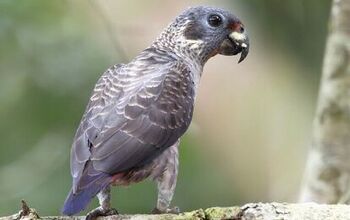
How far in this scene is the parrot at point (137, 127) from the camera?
14.8 ft

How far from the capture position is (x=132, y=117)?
4.76 metres

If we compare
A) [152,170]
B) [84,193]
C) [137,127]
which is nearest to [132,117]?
[137,127]

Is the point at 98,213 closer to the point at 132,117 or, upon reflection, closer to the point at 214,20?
the point at 132,117

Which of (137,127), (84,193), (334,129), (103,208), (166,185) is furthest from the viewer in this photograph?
(334,129)

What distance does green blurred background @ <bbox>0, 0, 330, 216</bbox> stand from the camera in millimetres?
8242

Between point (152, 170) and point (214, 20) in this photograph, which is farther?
point (214, 20)

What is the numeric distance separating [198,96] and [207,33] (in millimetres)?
2948

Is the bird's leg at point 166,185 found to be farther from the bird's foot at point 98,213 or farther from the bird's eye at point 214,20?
the bird's eye at point 214,20

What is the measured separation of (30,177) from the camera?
326 inches

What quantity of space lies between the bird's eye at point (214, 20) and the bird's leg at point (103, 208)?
1.38 meters

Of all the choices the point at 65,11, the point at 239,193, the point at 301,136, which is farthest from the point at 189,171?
the point at 65,11

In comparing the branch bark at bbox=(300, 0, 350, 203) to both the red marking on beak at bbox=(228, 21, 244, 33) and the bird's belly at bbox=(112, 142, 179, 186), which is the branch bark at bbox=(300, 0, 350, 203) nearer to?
the red marking on beak at bbox=(228, 21, 244, 33)

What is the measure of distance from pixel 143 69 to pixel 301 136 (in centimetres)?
365

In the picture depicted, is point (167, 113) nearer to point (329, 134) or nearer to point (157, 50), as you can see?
point (157, 50)
